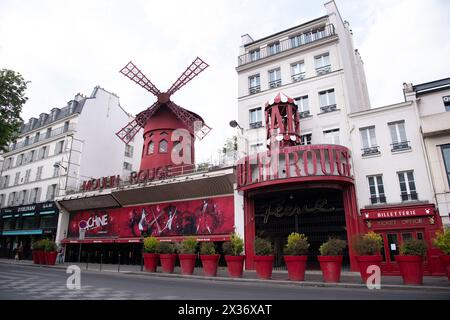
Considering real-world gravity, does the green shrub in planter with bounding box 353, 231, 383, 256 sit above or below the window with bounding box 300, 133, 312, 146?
below

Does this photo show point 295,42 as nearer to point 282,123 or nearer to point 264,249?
point 282,123

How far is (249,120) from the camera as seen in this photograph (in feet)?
58.7

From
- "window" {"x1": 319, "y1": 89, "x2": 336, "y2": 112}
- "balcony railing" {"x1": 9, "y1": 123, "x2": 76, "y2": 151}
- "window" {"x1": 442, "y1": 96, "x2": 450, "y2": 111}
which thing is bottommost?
"window" {"x1": 442, "y1": 96, "x2": 450, "y2": 111}

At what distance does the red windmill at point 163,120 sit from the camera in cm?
2255

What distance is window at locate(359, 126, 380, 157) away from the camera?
14117 millimetres

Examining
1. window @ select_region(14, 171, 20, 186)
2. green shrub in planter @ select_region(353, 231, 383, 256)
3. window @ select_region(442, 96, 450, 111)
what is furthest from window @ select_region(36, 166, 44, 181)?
window @ select_region(442, 96, 450, 111)

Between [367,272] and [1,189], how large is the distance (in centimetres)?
3463

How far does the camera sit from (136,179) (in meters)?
20.4

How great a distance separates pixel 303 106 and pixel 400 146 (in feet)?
16.5

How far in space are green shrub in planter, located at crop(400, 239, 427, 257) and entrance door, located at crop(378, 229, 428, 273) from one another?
360cm

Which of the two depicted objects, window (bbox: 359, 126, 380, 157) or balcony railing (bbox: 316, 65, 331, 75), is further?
balcony railing (bbox: 316, 65, 331, 75)

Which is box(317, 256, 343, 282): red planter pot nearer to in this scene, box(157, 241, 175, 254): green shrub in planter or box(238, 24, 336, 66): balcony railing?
box(157, 241, 175, 254): green shrub in planter

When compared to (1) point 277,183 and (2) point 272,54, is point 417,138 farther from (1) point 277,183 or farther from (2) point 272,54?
(2) point 272,54

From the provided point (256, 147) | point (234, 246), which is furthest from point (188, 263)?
point (256, 147)
